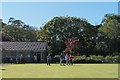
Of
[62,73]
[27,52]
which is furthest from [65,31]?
[62,73]

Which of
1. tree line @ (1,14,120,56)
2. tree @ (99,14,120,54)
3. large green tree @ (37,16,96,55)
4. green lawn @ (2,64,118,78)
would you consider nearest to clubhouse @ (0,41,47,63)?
tree line @ (1,14,120,56)

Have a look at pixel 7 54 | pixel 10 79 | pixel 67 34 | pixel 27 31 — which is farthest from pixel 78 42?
pixel 10 79

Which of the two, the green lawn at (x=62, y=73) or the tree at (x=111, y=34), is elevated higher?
the tree at (x=111, y=34)

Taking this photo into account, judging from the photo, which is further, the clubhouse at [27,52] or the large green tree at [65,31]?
the large green tree at [65,31]

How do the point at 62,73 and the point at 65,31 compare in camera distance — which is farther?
the point at 65,31

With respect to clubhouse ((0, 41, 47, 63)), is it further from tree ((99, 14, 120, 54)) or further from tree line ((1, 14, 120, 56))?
tree ((99, 14, 120, 54))

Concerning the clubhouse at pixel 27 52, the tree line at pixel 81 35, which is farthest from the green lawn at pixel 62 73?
the tree line at pixel 81 35

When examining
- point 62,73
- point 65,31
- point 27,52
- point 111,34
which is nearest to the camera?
point 62,73

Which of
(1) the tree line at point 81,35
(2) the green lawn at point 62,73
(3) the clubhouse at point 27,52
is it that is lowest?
(2) the green lawn at point 62,73

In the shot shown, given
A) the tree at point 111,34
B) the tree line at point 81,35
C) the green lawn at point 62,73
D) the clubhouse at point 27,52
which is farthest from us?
the tree at point 111,34

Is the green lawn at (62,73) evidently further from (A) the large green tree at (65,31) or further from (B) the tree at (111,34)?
(B) the tree at (111,34)

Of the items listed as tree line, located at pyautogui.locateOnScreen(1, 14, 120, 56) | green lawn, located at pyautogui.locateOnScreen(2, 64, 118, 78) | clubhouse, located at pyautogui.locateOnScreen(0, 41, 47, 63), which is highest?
tree line, located at pyautogui.locateOnScreen(1, 14, 120, 56)

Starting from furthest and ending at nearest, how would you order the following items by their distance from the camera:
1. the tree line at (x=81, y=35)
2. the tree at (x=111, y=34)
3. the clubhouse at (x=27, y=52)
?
1. the tree at (x=111, y=34)
2. the tree line at (x=81, y=35)
3. the clubhouse at (x=27, y=52)

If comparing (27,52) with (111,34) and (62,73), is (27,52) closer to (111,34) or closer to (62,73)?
(111,34)
